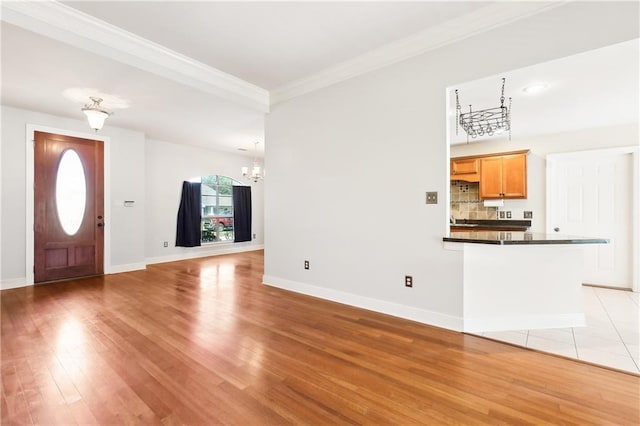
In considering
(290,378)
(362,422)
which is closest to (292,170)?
(290,378)

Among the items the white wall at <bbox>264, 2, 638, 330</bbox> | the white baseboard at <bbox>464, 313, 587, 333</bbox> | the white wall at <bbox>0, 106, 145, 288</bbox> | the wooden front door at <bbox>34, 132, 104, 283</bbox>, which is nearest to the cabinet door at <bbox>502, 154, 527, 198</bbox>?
the white baseboard at <bbox>464, 313, 587, 333</bbox>

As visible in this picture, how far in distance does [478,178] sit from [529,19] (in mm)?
3687

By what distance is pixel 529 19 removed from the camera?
2449 mm

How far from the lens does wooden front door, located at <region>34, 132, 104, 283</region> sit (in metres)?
4.74

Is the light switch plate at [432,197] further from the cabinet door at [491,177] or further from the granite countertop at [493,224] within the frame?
the cabinet door at [491,177]

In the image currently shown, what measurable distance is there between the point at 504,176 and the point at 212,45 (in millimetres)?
5288

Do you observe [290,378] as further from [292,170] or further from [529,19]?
[529,19]

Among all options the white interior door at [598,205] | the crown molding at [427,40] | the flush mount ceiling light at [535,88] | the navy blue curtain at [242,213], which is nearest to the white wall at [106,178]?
the navy blue curtain at [242,213]

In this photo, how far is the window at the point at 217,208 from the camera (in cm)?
761

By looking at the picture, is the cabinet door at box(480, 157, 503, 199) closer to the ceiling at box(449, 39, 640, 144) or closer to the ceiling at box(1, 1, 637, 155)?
the ceiling at box(449, 39, 640, 144)

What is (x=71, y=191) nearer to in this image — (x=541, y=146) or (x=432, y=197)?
(x=432, y=197)

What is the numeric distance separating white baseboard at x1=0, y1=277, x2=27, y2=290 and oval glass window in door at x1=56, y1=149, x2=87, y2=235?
91 cm

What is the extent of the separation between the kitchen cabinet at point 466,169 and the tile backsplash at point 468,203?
23 cm

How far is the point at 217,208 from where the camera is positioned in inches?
310
